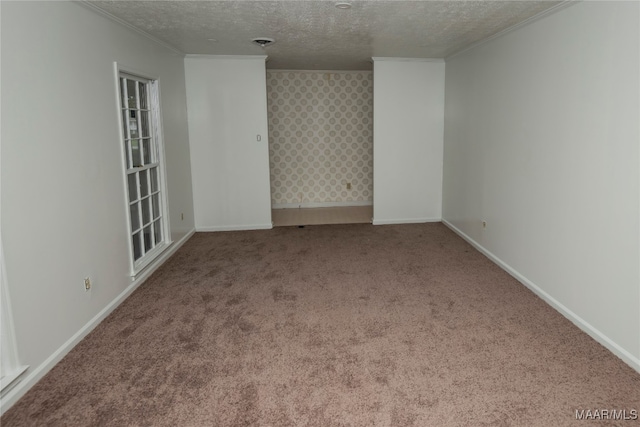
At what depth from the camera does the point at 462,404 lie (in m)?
2.25

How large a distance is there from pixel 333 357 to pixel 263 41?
3337 millimetres

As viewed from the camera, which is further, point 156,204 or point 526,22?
point 156,204

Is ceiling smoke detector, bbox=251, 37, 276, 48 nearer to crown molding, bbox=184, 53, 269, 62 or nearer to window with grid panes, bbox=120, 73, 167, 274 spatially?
crown molding, bbox=184, 53, 269, 62

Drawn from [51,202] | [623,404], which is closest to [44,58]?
[51,202]

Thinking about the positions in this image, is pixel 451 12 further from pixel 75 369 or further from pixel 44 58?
pixel 75 369

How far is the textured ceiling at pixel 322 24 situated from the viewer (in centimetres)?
328

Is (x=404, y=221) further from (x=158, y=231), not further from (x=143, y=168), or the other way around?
(x=143, y=168)

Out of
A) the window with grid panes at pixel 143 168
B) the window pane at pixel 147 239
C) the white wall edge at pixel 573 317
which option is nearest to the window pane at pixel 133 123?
the window with grid panes at pixel 143 168

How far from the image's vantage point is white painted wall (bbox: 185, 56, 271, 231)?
223 inches

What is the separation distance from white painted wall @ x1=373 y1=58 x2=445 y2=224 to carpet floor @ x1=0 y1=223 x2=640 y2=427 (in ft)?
6.54

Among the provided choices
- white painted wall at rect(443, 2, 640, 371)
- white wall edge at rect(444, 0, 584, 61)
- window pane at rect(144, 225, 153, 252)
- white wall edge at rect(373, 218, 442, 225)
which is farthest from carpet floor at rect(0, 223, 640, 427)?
white wall edge at rect(444, 0, 584, 61)

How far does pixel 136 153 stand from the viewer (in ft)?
13.8

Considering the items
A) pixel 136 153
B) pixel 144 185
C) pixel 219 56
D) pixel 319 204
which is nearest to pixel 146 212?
pixel 144 185

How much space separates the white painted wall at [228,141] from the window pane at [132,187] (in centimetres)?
173
